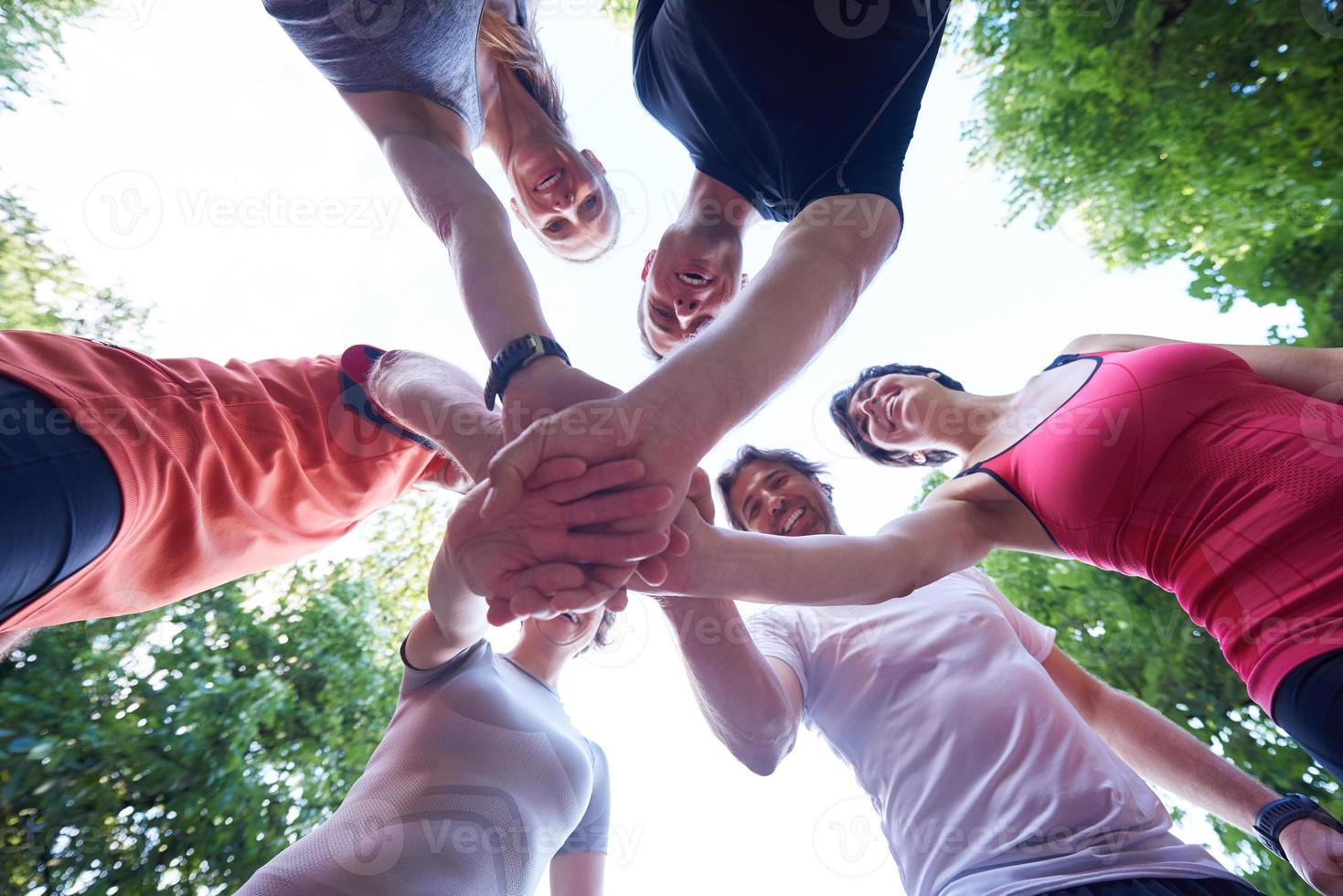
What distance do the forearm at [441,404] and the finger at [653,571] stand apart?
0.30m

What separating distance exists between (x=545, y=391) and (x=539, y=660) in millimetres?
1014

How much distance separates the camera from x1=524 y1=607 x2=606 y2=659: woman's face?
1.57 m

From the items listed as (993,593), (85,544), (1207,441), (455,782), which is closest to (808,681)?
(993,593)

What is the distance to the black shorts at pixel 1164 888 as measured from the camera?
808 mm

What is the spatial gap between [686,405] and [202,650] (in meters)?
1.88

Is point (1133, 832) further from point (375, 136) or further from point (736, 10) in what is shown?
point (375, 136)

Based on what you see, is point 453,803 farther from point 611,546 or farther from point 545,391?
point 545,391

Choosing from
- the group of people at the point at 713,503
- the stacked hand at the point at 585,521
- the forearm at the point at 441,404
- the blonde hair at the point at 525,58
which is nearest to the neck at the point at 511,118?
the blonde hair at the point at 525,58

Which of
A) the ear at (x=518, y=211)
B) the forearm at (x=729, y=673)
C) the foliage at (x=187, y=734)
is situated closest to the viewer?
the forearm at (x=729, y=673)

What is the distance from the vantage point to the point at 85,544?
85cm

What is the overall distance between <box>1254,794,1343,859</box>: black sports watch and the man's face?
1.04 meters

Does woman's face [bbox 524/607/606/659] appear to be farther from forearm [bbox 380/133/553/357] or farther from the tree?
the tree

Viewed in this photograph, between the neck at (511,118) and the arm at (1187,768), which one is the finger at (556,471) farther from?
the arm at (1187,768)

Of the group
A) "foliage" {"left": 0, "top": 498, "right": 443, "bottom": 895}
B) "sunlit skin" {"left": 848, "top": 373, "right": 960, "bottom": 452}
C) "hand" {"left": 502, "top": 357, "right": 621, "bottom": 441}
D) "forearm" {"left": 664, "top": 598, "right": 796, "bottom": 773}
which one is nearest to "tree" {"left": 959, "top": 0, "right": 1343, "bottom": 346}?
"sunlit skin" {"left": 848, "top": 373, "right": 960, "bottom": 452}
